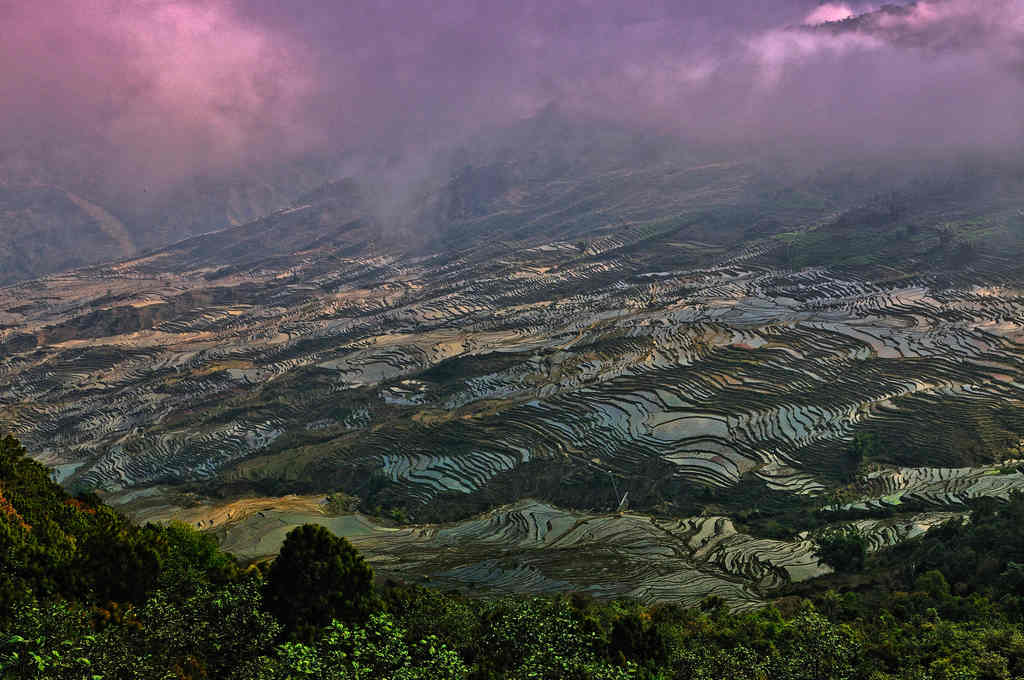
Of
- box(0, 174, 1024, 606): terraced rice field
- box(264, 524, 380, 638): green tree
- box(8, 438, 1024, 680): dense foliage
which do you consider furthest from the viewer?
box(0, 174, 1024, 606): terraced rice field

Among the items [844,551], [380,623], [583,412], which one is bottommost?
[844,551]

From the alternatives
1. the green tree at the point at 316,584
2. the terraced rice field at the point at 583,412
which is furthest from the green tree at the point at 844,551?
the green tree at the point at 316,584

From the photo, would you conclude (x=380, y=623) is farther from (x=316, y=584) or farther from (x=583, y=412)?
(x=583, y=412)

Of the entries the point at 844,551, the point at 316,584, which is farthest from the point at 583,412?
the point at 316,584

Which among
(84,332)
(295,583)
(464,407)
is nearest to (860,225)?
(464,407)

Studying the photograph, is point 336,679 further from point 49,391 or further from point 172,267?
point 172,267

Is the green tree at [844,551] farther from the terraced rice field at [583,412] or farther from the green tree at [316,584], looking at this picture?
the green tree at [316,584]

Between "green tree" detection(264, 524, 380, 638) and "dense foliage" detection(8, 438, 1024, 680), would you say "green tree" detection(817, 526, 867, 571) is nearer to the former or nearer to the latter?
"dense foliage" detection(8, 438, 1024, 680)

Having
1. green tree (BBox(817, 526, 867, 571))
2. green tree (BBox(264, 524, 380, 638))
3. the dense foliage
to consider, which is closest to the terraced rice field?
green tree (BBox(817, 526, 867, 571))

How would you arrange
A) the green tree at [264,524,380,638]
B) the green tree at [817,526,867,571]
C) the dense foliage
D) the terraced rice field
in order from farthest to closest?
the terraced rice field < the green tree at [817,526,867,571] < the green tree at [264,524,380,638] < the dense foliage
